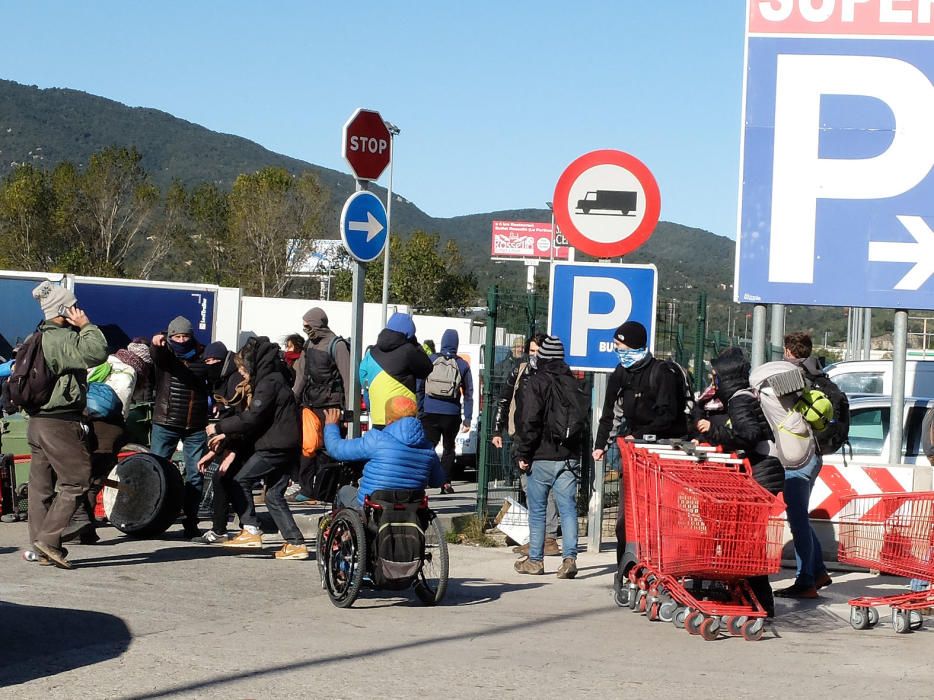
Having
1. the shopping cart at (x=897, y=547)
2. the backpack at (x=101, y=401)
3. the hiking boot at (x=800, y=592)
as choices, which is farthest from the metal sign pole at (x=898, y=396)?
the backpack at (x=101, y=401)

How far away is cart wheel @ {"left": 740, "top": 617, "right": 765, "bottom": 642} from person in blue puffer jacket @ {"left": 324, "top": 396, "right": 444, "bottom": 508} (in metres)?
2.28

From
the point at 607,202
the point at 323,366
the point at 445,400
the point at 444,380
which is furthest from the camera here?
the point at 445,400

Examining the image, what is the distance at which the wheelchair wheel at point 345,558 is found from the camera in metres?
8.53

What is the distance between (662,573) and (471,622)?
121 centimetres

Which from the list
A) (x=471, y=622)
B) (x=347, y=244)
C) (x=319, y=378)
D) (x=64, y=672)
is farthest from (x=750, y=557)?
(x=319, y=378)

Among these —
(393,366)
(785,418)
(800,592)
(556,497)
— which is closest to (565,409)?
(556,497)

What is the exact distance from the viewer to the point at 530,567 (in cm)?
1061

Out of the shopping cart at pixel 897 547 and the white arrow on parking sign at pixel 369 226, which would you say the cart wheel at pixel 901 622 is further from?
the white arrow on parking sign at pixel 369 226

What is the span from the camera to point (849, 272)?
11953 mm

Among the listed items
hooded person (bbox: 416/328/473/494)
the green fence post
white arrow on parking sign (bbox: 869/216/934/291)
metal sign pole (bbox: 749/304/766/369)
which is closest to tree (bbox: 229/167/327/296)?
hooded person (bbox: 416/328/473/494)

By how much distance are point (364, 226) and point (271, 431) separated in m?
1.87

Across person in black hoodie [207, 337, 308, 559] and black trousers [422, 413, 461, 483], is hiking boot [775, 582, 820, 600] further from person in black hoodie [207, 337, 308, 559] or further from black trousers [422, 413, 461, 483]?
black trousers [422, 413, 461, 483]

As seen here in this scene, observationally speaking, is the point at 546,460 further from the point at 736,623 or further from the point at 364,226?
the point at 736,623

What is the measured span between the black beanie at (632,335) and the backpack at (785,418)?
84 centimetres
